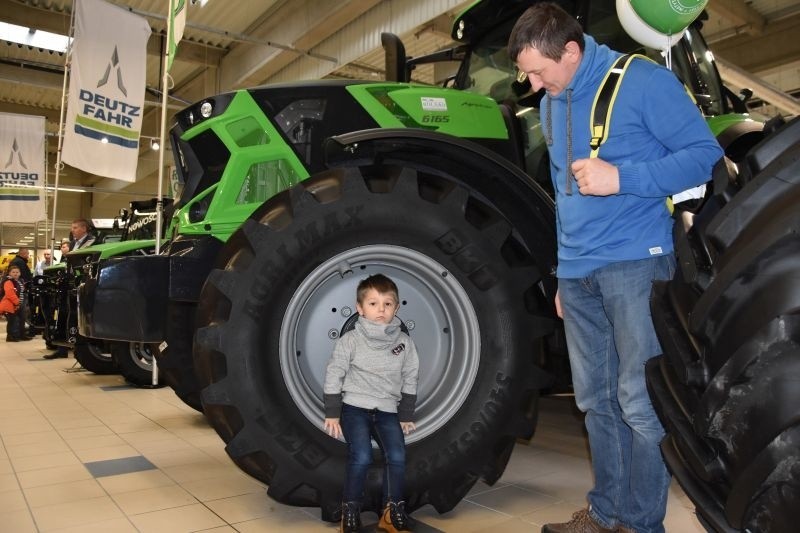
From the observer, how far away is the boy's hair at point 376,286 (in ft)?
8.04

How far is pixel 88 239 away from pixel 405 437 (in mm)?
7700

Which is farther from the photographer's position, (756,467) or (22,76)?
(22,76)

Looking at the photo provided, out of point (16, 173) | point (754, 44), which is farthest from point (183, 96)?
point (754, 44)

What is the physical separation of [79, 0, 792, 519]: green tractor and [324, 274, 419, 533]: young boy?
0.34ft

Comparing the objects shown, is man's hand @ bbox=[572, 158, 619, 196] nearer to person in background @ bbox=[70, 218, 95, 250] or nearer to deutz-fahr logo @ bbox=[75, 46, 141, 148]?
deutz-fahr logo @ bbox=[75, 46, 141, 148]

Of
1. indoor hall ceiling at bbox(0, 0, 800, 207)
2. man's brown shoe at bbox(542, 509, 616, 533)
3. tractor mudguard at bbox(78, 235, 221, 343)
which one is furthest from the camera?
indoor hall ceiling at bbox(0, 0, 800, 207)

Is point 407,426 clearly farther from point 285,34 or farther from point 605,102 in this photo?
point 285,34

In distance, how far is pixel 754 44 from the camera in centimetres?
1151

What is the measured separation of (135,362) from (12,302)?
20.9ft

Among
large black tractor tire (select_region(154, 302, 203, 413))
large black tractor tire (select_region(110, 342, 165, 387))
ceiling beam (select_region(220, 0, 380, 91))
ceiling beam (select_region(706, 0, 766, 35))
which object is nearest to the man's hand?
large black tractor tire (select_region(154, 302, 203, 413))

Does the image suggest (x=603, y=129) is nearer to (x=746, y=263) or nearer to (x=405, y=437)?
(x=746, y=263)

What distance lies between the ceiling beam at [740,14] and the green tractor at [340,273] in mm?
8885

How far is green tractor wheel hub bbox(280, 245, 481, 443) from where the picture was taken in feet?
8.41

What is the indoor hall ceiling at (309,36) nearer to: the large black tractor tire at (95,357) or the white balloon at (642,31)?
the large black tractor tire at (95,357)
